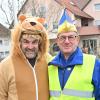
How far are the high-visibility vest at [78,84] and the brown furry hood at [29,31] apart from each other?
0.35m

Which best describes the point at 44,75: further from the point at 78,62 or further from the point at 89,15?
the point at 89,15

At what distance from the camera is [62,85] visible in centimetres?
390

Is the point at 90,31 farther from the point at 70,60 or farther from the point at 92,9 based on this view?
the point at 70,60

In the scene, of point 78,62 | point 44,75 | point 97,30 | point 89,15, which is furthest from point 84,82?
point 89,15

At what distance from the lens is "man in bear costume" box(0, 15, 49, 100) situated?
403cm

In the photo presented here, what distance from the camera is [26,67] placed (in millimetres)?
4102

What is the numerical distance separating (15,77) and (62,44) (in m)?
0.58

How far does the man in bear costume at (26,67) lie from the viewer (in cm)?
403

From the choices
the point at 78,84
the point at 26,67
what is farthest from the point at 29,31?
the point at 78,84

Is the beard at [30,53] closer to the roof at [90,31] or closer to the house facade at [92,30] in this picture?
the house facade at [92,30]

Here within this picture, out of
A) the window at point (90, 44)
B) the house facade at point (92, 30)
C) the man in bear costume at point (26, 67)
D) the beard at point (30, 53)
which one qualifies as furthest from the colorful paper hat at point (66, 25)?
the window at point (90, 44)

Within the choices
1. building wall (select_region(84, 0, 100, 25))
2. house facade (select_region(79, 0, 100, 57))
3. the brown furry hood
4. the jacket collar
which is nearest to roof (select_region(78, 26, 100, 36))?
house facade (select_region(79, 0, 100, 57))

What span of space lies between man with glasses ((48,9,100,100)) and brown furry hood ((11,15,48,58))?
0.65ft

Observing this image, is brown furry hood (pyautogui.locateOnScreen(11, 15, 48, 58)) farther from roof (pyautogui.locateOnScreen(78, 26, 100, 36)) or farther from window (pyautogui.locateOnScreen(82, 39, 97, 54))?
roof (pyautogui.locateOnScreen(78, 26, 100, 36))
